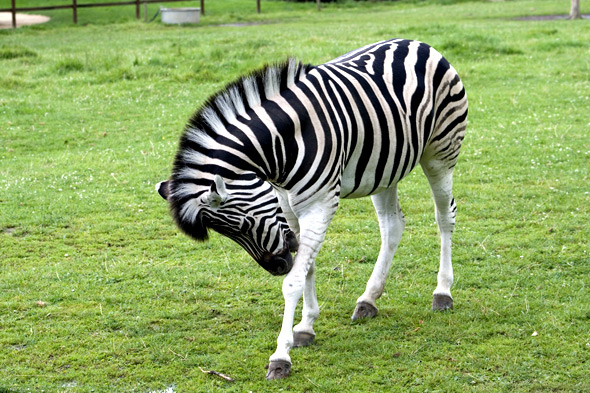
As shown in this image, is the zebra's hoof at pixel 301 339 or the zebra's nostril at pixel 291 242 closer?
the zebra's nostril at pixel 291 242

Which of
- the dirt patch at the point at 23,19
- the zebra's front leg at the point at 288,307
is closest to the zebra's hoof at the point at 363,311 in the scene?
the zebra's front leg at the point at 288,307

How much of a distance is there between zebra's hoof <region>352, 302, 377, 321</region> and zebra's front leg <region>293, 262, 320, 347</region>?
507 mm

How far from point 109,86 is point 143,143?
4225mm

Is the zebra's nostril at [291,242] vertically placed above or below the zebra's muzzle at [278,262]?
above

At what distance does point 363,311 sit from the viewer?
5.70m

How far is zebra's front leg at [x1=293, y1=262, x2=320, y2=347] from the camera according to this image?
17.2 ft

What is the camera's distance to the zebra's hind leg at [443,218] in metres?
5.84

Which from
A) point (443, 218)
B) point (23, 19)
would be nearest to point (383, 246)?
point (443, 218)

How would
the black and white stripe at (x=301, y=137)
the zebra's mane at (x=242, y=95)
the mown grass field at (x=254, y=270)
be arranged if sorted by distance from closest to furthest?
1. the black and white stripe at (x=301, y=137)
2. the zebra's mane at (x=242, y=95)
3. the mown grass field at (x=254, y=270)

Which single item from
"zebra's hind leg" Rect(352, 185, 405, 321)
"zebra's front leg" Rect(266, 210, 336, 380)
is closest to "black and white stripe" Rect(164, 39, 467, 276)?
"zebra's front leg" Rect(266, 210, 336, 380)

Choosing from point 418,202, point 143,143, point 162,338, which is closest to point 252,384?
point 162,338

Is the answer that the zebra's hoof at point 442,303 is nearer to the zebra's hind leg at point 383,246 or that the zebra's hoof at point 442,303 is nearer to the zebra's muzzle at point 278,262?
the zebra's hind leg at point 383,246

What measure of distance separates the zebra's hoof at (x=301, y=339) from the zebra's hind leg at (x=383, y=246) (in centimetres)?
61

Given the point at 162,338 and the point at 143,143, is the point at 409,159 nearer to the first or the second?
the point at 162,338
